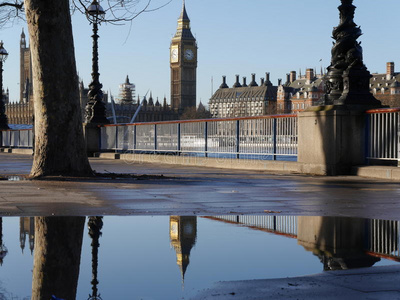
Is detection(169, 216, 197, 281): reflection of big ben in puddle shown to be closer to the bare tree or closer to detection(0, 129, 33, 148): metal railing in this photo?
the bare tree

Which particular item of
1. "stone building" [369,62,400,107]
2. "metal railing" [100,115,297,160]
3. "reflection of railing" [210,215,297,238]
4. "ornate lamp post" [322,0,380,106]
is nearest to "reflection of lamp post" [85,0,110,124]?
"metal railing" [100,115,297,160]

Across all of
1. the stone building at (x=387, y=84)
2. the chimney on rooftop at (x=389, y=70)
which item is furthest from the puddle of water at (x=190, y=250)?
the chimney on rooftop at (x=389, y=70)

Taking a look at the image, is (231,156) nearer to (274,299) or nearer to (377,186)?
(377,186)

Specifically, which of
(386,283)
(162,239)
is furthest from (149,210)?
(386,283)

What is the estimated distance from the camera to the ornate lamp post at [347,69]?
14.0 m

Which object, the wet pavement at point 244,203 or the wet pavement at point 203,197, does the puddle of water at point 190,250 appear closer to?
the wet pavement at point 244,203

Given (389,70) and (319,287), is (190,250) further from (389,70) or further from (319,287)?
(389,70)

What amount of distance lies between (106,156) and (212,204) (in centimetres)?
1915

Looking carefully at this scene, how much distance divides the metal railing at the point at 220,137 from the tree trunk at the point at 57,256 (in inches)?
408

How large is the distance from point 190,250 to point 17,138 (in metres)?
35.3

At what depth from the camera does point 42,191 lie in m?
9.73

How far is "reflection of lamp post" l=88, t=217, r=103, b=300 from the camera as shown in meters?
3.78

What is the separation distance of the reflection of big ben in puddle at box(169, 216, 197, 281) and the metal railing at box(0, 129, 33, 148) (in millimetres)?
29696

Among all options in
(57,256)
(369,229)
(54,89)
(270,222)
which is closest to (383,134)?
(54,89)
